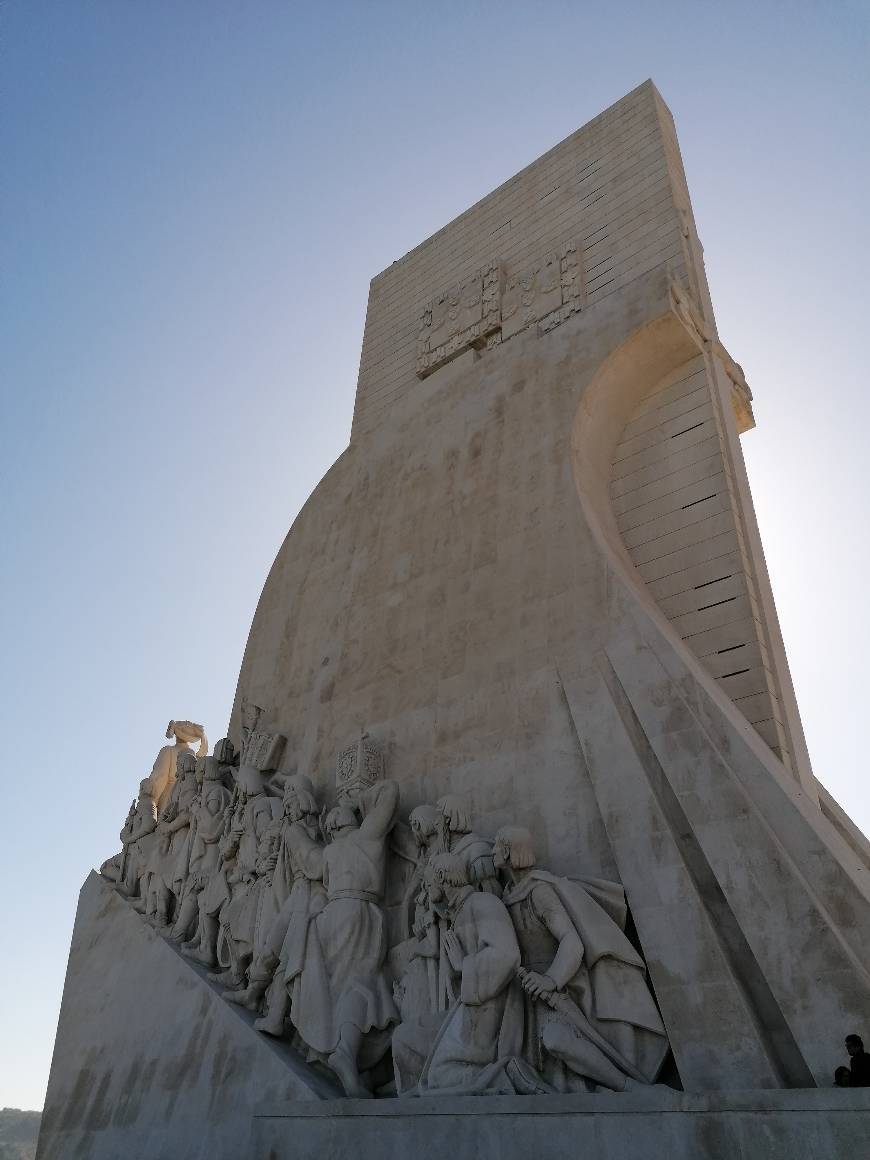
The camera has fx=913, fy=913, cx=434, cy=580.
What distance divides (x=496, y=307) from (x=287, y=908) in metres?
5.58

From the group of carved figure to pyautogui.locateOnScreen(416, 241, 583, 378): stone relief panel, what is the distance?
3.98 meters

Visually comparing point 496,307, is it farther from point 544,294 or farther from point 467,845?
point 467,845

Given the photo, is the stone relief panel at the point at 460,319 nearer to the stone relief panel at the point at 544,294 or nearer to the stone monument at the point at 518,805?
the stone monument at the point at 518,805

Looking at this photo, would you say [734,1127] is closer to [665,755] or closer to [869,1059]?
[869,1059]

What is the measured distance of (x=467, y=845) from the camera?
193 inches

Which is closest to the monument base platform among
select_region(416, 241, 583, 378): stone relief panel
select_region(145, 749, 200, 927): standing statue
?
select_region(145, 749, 200, 927): standing statue

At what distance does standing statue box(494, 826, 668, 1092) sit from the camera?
13.0 feet

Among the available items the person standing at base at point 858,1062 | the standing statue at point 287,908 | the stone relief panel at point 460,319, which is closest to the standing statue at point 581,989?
the person standing at base at point 858,1062

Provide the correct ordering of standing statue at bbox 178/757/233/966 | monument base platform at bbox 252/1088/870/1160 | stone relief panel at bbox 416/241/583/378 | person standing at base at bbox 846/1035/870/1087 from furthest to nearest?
stone relief panel at bbox 416/241/583/378 < standing statue at bbox 178/757/233/966 < person standing at base at bbox 846/1035/870/1087 < monument base platform at bbox 252/1088/870/1160

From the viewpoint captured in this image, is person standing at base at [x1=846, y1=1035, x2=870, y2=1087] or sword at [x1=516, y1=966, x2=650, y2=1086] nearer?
person standing at base at [x1=846, y1=1035, x2=870, y2=1087]

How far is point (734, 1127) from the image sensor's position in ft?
10.5

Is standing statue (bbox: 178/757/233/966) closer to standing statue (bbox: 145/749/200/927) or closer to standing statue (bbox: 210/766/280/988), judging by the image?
standing statue (bbox: 210/766/280/988)

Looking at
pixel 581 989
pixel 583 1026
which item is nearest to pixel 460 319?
Answer: pixel 581 989

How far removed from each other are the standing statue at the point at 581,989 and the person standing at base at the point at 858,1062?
89 cm
